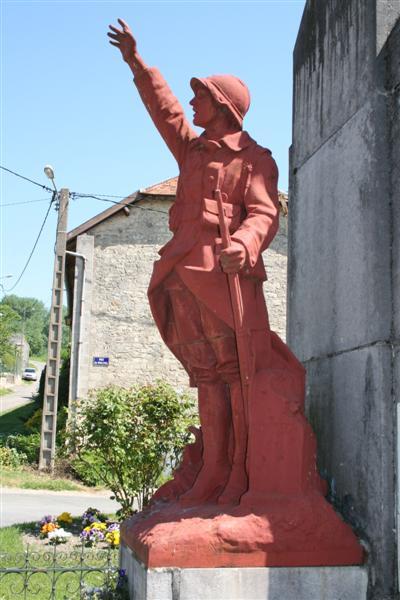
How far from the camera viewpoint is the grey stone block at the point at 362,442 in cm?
325

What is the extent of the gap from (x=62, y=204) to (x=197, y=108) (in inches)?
517

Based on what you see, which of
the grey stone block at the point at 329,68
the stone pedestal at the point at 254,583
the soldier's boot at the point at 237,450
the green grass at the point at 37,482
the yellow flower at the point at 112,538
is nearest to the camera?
the stone pedestal at the point at 254,583

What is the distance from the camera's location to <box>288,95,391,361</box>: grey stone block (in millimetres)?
3514

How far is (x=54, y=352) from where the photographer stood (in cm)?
1627

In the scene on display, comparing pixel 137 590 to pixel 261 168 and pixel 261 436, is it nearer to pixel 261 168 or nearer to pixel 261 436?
pixel 261 436

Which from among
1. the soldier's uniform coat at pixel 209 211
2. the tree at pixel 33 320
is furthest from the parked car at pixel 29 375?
the soldier's uniform coat at pixel 209 211

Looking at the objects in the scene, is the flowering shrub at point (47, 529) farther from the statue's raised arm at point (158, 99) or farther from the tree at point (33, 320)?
the tree at point (33, 320)

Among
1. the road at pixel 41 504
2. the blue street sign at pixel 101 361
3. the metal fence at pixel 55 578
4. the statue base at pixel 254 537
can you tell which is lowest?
the road at pixel 41 504

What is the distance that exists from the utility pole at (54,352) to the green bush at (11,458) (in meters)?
1.03

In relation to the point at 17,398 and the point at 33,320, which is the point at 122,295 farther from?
the point at 33,320

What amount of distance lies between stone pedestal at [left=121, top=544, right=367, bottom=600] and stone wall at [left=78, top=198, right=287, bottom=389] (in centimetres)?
1468

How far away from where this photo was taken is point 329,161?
4121mm

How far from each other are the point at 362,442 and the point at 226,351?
2.67ft

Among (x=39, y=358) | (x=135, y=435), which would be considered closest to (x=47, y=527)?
(x=135, y=435)
